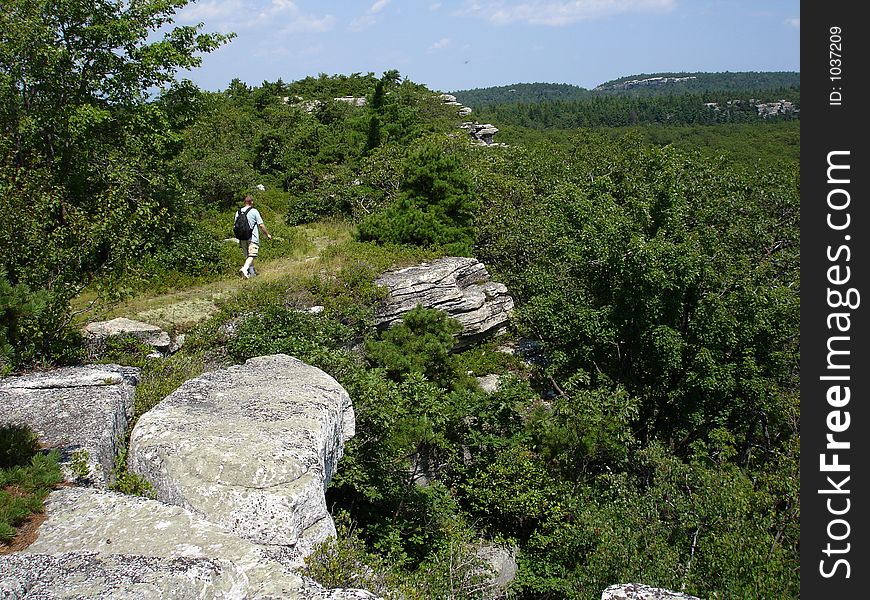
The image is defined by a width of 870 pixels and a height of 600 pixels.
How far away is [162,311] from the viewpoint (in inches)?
575

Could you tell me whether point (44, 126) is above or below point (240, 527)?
above

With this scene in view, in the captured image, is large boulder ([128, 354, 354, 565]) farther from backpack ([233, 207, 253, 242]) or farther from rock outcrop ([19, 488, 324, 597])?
backpack ([233, 207, 253, 242])

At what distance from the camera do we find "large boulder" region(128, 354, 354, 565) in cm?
648

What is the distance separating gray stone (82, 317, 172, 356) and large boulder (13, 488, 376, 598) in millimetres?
6626

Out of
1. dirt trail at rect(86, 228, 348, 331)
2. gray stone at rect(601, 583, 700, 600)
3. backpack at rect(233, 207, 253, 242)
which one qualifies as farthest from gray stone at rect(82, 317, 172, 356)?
gray stone at rect(601, 583, 700, 600)

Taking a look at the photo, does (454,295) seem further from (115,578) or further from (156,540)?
(115,578)

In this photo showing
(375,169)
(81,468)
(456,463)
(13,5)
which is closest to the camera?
(81,468)

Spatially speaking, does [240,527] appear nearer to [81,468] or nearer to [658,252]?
[81,468]

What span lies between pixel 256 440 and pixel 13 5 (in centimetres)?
1437

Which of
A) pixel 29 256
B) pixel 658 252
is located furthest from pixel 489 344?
pixel 29 256

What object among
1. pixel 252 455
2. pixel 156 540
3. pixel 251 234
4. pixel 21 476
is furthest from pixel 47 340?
pixel 156 540

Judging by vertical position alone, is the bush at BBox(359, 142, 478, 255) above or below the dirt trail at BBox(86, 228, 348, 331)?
above

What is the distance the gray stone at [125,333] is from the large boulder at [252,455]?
15.3ft

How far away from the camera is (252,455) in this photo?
7.00m
